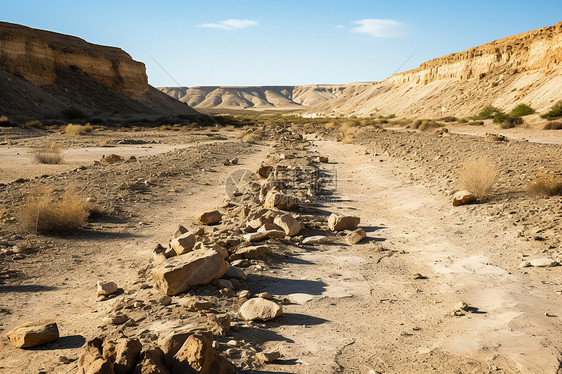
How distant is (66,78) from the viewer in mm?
58156

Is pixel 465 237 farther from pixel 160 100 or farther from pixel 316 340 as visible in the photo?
pixel 160 100

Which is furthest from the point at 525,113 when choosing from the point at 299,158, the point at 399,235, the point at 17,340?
the point at 17,340

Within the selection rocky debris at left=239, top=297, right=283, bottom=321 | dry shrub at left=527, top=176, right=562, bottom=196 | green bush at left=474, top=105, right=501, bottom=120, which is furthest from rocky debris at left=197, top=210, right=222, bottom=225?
green bush at left=474, top=105, right=501, bottom=120

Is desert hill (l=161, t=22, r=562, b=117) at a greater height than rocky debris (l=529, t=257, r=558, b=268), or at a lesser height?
greater

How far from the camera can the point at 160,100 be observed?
73.0 metres

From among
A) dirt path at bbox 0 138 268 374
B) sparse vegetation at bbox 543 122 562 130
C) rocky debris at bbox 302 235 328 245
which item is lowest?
dirt path at bbox 0 138 268 374

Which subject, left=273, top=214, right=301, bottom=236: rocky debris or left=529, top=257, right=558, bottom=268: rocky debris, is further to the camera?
left=273, top=214, right=301, bottom=236: rocky debris

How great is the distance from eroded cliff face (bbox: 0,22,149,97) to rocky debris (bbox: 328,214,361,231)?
5379 centimetres

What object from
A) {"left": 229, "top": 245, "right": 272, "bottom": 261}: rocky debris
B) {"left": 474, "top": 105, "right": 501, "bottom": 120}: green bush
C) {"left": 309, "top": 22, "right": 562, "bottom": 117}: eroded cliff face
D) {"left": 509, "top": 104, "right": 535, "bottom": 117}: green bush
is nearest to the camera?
{"left": 229, "top": 245, "right": 272, "bottom": 261}: rocky debris

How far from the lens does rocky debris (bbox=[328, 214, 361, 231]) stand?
7988 millimetres

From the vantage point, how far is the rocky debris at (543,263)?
5816mm

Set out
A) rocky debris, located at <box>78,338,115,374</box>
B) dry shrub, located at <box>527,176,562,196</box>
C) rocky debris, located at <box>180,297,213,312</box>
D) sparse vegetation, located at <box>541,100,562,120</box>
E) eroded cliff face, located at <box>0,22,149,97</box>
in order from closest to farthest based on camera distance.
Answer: rocky debris, located at <box>78,338,115,374</box>
rocky debris, located at <box>180,297,213,312</box>
dry shrub, located at <box>527,176,562,196</box>
sparse vegetation, located at <box>541,100,562,120</box>
eroded cliff face, located at <box>0,22,149,97</box>

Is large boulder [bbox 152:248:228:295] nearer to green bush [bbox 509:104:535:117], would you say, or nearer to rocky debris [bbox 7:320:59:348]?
rocky debris [bbox 7:320:59:348]

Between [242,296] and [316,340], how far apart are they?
3.52ft
